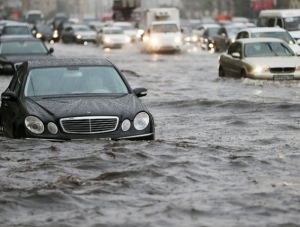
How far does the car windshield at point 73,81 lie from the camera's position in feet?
47.1

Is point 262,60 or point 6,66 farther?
point 6,66

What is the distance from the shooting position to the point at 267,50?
1087 inches

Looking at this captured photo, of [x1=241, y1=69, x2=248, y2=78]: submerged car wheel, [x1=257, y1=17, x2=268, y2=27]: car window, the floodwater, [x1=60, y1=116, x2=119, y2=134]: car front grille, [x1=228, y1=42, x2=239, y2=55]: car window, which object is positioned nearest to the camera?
the floodwater

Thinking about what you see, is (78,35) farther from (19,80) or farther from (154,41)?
(19,80)

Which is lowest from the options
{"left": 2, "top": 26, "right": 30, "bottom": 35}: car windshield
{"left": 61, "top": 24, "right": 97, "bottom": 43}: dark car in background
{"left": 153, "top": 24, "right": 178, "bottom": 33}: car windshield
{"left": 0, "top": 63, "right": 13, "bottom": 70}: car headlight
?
{"left": 61, "top": 24, "right": 97, "bottom": 43}: dark car in background

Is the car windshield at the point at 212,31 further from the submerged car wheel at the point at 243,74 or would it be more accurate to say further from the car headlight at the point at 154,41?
the submerged car wheel at the point at 243,74

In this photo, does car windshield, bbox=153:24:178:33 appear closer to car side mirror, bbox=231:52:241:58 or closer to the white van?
the white van

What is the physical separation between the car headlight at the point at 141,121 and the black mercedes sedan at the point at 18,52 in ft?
58.1

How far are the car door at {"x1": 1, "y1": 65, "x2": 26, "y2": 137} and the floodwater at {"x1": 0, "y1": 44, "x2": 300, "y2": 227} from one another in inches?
13.4

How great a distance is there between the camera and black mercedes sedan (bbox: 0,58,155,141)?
1315 cm

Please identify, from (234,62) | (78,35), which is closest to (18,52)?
(234,62)

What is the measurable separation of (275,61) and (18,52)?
343 inches

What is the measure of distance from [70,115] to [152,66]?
2810 cm

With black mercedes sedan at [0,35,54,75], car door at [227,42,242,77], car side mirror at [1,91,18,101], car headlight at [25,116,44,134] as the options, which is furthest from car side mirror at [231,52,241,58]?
car headlight at [25,116,44,134]
